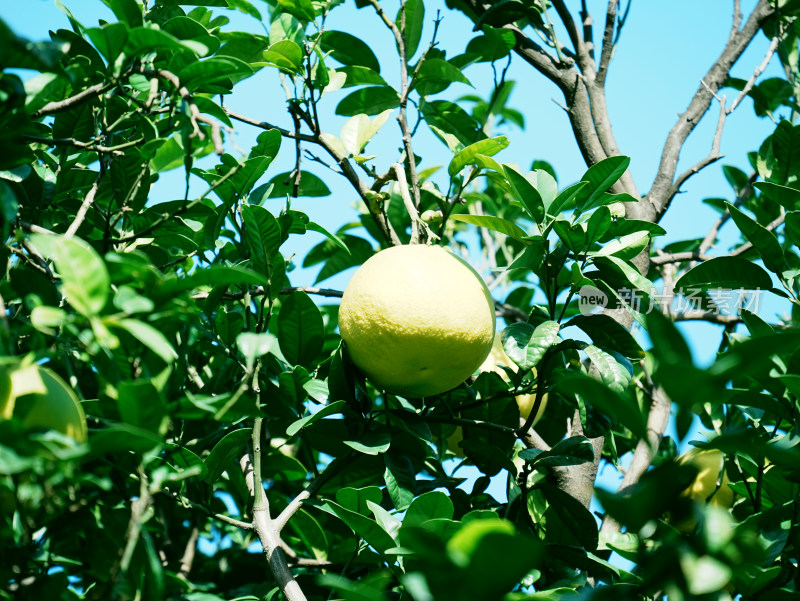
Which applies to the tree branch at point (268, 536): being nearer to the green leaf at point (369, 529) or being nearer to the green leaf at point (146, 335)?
the green leaf at point (369, 529)

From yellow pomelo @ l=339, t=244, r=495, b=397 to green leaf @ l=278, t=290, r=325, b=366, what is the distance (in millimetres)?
80

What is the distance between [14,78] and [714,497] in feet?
5.27

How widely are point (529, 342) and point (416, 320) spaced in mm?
183

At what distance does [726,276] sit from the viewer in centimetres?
152

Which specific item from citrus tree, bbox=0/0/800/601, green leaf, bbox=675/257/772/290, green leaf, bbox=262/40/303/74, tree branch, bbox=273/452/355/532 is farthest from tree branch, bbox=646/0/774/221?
tree branch, bbox=273/452/355/532

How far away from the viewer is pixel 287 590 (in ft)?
3.70

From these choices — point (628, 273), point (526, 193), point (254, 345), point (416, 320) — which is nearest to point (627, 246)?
point (628, 273)

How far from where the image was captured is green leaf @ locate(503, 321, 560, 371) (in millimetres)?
1228

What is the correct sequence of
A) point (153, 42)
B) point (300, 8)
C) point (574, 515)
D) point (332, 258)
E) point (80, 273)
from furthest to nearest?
point (332, 258)
point (300, 8)
point (574, 515)
point (153, 42)
point (80, 273)

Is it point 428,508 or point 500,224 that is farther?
point 500,224

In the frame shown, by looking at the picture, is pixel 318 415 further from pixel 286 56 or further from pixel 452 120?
pixel 452 120

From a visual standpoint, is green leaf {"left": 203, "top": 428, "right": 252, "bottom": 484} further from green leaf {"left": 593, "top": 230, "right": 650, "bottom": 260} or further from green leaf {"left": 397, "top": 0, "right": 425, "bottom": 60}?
green leaf {"left": 397, "top": 0, "right": 425, "bottom": 60}

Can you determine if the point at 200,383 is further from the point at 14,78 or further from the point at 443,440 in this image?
the point at 14,78

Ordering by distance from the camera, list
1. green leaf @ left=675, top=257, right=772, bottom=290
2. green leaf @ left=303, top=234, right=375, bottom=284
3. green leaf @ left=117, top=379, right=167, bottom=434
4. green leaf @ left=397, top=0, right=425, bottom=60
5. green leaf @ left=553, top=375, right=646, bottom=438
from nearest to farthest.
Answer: green leaf @ left=553, top=375, right=646, bottom=438 < green leaf @ left=117, top=379, right=167, bottom=434 < green leaf @ left=675, top=257, right=772, bottom=290 < green leaf @ left=397, top=0, right=425, bottom=60 < green leaf @ left=303, top=234, right=375, bottom=284
